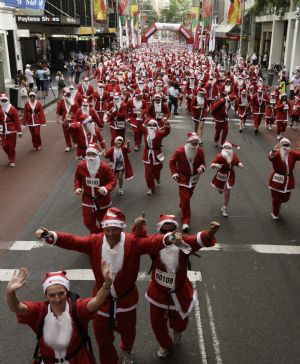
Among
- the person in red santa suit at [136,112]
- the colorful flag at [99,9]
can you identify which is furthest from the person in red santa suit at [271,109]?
the colorful flag at [99,9]

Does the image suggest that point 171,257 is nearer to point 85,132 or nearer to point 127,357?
point 127,357

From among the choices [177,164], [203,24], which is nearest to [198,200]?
[177,164]

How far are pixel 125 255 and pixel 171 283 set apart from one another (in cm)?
65

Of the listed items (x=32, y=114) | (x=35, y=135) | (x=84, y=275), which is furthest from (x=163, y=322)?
(x=35, y=135)

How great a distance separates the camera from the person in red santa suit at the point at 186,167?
758cm

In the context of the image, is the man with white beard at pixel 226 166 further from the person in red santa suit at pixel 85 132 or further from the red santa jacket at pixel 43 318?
the red santa jacket at pixel 43 318

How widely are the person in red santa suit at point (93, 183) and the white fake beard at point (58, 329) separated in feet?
10.7

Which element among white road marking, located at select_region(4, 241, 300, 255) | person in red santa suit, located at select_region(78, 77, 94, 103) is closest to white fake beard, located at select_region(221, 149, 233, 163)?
white road marking, located at select_region(4, 241, 300, 255)

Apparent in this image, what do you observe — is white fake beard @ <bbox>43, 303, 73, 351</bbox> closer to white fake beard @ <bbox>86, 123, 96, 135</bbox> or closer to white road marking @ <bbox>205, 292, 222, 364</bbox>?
white road marking @ <bbox>205, 292, 222, 364</bbox>

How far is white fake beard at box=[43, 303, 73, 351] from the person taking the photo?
3277 mm

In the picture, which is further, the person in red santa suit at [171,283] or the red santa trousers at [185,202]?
the red santa trousers at [185,202]

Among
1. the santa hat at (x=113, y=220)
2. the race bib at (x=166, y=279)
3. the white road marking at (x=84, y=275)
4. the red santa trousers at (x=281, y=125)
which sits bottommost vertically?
the white road marking at (x=84, y=275)

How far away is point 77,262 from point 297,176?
7049mm

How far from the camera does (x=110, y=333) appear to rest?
414 centimetres
